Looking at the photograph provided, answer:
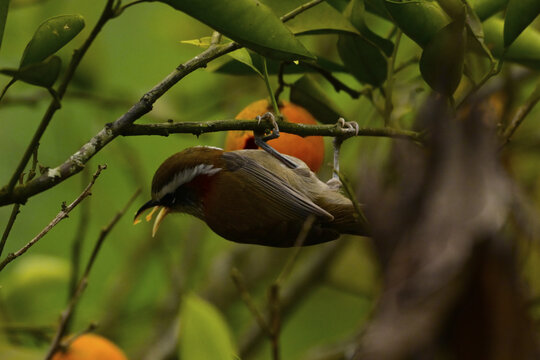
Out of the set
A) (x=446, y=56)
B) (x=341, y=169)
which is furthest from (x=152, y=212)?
(x=446, y=56)

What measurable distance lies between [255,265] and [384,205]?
155cm

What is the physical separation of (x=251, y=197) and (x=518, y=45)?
0.41 meters

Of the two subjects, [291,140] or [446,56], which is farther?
[291,140]

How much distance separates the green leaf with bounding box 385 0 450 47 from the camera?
0.71 meters

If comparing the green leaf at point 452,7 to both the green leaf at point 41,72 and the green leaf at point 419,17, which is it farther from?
the green leaf at point 41,72

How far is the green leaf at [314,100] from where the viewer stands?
3.08 feet

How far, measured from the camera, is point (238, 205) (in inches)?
41.8

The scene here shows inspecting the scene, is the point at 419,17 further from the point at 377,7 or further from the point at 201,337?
the point at 201,337

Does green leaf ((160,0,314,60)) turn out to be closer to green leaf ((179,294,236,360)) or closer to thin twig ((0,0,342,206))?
thin twig ((0,0,342,206))

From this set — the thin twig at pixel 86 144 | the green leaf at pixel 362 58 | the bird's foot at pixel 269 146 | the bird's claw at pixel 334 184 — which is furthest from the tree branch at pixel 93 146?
the bird's claw at pixel 334 184

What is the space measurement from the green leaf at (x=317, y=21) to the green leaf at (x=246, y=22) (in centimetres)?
16

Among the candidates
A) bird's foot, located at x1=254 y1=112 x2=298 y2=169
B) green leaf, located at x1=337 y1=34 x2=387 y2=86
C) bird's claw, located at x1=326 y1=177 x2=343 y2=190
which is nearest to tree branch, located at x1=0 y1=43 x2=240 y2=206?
bird's foot, located at x1=254 y1=112 x2=298 y2=169

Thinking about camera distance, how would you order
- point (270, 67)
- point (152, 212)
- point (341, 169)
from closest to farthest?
point (270, 67) < point (152, 212) < point (341, 169)

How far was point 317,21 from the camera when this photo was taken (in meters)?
0.84
